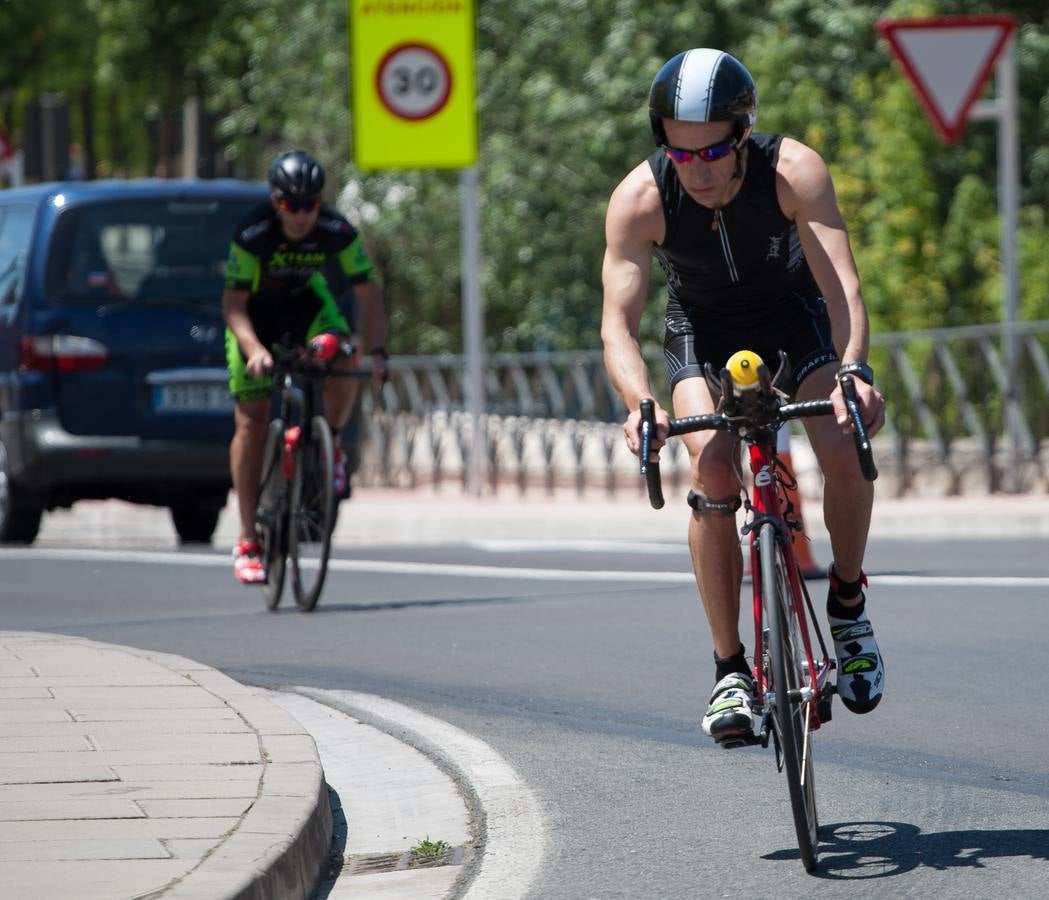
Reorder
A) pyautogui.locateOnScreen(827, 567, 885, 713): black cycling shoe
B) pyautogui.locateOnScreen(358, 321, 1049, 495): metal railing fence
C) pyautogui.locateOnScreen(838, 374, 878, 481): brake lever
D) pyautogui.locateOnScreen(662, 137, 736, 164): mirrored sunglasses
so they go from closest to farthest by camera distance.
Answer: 1. pyautogui.locateOnScreen(838, 374, 878, 481): brake lever
2. pyautogui.locateOnScreen(662, 137, 736, 164): mirrored sunglasses
3. pyautogui.locateOnScreen(827, 567, 885, 713): black cycling shoe
4. pyautogui.locateOnScreen(358, 321, 1049, 495): metal railing fence

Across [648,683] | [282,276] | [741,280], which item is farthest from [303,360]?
[741,280]

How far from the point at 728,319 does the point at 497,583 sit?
A: 223 inches

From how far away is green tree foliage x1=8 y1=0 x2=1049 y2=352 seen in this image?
72.1 ft

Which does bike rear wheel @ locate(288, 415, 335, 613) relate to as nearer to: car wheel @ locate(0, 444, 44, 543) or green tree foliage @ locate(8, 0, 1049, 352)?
car wheel @ locate(0, 444, 44, 543)

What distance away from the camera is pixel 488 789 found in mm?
6340

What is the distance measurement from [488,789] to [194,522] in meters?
9.14

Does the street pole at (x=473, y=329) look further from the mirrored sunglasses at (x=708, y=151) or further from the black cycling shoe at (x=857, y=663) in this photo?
the mirrored sunglasses at (x=708, y=151)

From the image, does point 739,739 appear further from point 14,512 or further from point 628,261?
point 14,512

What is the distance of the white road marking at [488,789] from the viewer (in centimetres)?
536

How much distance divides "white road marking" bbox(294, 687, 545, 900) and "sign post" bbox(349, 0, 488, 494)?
10394 mm

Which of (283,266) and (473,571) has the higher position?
(283,266)

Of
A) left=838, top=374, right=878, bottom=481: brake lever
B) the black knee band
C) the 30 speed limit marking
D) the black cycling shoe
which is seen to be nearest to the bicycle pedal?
the black cycling shoe

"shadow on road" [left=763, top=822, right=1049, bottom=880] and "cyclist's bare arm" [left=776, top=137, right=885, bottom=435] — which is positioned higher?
"cyclist's bare arm" [left=776, top=137, right=885, bottom=435]

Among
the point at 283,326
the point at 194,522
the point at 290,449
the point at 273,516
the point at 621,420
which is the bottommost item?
the point at 194,522
